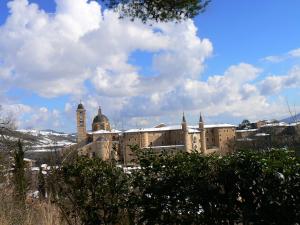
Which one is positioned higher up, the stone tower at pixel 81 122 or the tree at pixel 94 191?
the stone tower at pixel 81 122

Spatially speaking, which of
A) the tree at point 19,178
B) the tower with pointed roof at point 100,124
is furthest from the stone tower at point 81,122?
the tree at point 19,178

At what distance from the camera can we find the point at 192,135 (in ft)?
328

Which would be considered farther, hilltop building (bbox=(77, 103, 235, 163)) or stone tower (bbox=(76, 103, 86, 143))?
stone tower (bbox=(76, 103, 86, 143))

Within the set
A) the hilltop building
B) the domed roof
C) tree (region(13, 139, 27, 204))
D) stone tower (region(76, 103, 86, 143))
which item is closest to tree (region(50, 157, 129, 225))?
tree (region(13, 139, 27, 204))

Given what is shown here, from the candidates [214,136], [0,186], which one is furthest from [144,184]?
[214,136]

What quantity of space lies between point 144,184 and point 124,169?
5.76 ft

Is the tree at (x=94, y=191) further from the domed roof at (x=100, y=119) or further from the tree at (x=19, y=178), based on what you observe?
the domed roof at (x=100, y=119)

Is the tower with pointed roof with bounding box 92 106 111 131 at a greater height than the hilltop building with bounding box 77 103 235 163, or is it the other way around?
the tower with pointed roof with bounding box 92 106 111 131

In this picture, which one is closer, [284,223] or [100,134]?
[284,223]

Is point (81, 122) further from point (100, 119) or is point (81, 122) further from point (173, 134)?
point (173, 134)

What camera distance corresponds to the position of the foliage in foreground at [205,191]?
4094 mm

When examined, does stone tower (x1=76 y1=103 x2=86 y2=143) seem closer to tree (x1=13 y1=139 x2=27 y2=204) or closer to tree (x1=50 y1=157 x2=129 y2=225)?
tree (x1=13 y1=139 x2=27 y2=204)

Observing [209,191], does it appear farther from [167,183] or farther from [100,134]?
[100,134]

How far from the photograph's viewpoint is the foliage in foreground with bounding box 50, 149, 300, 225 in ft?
13.4
